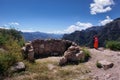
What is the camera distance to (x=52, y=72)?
15758 millimetres

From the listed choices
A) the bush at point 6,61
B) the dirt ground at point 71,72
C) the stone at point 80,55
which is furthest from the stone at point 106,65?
the bush at point 6,61

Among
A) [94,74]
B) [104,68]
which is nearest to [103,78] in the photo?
[94,74]

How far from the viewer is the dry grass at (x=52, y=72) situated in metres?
14.6

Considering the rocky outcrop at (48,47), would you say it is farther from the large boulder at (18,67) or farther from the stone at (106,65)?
the stone at (106,65)

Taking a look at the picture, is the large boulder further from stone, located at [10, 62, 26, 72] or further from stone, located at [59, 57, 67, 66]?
stone, located at [59, 57, 67, 66]

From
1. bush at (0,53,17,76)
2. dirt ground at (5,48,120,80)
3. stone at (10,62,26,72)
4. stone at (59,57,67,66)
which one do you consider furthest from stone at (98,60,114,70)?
bush at (0,53,17,76)

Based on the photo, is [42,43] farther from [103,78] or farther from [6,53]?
[103,78]

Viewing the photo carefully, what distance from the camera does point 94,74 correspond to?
50.5ft

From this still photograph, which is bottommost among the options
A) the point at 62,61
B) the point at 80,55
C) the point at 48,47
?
the point at 62,61

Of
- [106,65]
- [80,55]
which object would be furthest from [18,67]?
[106,65]

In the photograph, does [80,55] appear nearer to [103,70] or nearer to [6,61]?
[103,70]

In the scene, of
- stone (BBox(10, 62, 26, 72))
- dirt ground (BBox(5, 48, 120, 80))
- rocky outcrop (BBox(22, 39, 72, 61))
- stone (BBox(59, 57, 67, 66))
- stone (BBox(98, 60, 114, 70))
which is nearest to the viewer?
dirt ground (BBox(5, 48, 120, 80))

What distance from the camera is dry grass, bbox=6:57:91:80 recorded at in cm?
1460

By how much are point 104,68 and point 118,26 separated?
461 ft
